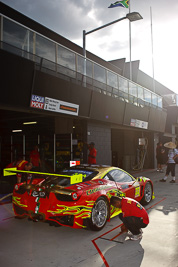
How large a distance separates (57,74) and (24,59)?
2376 mm

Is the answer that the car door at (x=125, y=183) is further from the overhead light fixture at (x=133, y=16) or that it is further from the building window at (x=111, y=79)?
the building window at (x=111, y=79)

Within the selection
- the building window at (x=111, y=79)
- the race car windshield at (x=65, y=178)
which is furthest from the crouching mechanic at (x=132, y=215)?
the building window at (x=111, y=79)

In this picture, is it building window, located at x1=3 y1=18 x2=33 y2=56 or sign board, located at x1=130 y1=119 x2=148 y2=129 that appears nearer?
building window, located at x1=3 y1=18 x2=33 y2=56

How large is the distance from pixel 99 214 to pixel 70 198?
857 millimetres

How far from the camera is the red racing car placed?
4574 millimetres

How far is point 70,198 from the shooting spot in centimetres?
464

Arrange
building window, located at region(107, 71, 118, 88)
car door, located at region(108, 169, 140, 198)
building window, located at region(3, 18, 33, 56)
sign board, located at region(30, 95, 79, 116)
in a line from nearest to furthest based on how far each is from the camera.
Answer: car door, located at region(108, 169, 140, 198) → building window, located at region(3, 18, 33, 56) → sign board, located at region(30, 95, 79, 116) → building window, located at region(107, 71, 118, 88)

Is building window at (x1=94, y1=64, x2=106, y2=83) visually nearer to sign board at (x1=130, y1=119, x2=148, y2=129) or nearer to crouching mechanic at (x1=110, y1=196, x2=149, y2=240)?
sign board at (x1=130, y1=119, x2=148, y2=129)

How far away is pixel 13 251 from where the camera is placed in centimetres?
414

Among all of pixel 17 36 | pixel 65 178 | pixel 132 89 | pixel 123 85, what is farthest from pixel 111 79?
pixel 65 178

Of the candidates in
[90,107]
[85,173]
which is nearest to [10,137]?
[90,107]

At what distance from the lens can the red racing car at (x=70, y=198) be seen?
15.0 ft

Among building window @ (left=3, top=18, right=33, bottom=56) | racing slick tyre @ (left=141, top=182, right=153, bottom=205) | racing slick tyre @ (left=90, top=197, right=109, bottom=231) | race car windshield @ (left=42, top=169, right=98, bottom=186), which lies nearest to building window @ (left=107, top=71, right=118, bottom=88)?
building window @ (left=3, top=18, right=33, bottom=56)

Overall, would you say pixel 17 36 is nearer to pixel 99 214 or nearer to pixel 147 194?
pixel 99 214
